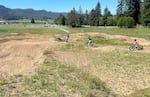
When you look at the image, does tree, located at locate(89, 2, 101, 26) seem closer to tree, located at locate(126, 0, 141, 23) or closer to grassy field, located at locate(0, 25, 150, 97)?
tree, located at locate(126, 0, 141, 23)

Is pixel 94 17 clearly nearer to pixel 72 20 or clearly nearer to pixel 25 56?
pixel 72 20

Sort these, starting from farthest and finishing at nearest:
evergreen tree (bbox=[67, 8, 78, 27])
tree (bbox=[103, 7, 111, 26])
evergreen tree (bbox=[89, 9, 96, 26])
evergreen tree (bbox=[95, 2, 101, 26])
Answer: evergreen tree (bbox=[89, 9, 96, 26])
evergreen tree (bbox=[95, 2, 101, 26])
tree (bbox=[103, 7, 111, 26])
evergreen tree (bbox=[67, 8, 78, 27])

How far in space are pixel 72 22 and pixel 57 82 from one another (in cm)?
10635

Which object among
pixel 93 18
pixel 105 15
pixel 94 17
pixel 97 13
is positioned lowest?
pixel 93 18

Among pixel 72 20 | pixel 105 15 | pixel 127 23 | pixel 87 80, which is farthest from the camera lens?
pixel 105 15

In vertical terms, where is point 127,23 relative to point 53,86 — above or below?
below

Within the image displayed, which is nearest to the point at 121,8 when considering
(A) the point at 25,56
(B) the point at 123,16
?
(B) the point at 123,16

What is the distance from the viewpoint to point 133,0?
104500 mm

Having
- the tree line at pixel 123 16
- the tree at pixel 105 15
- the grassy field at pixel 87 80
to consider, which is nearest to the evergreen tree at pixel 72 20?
the tree line at pixel 123 16

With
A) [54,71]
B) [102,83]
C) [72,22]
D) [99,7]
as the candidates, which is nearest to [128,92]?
[102,83]

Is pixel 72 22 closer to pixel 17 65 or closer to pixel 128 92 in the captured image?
pixel 17 65

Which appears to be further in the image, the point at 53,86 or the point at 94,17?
the point at 94,17

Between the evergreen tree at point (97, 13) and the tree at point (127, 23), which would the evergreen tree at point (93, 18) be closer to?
the evergreen tree at point (97, 13)

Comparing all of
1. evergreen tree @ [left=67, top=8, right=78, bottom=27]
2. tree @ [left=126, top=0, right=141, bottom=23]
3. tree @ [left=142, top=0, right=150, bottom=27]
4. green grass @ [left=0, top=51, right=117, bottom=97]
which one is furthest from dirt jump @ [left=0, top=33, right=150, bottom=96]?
evergreen tree @ [left=67, top=8, right=78, bottom=27]
